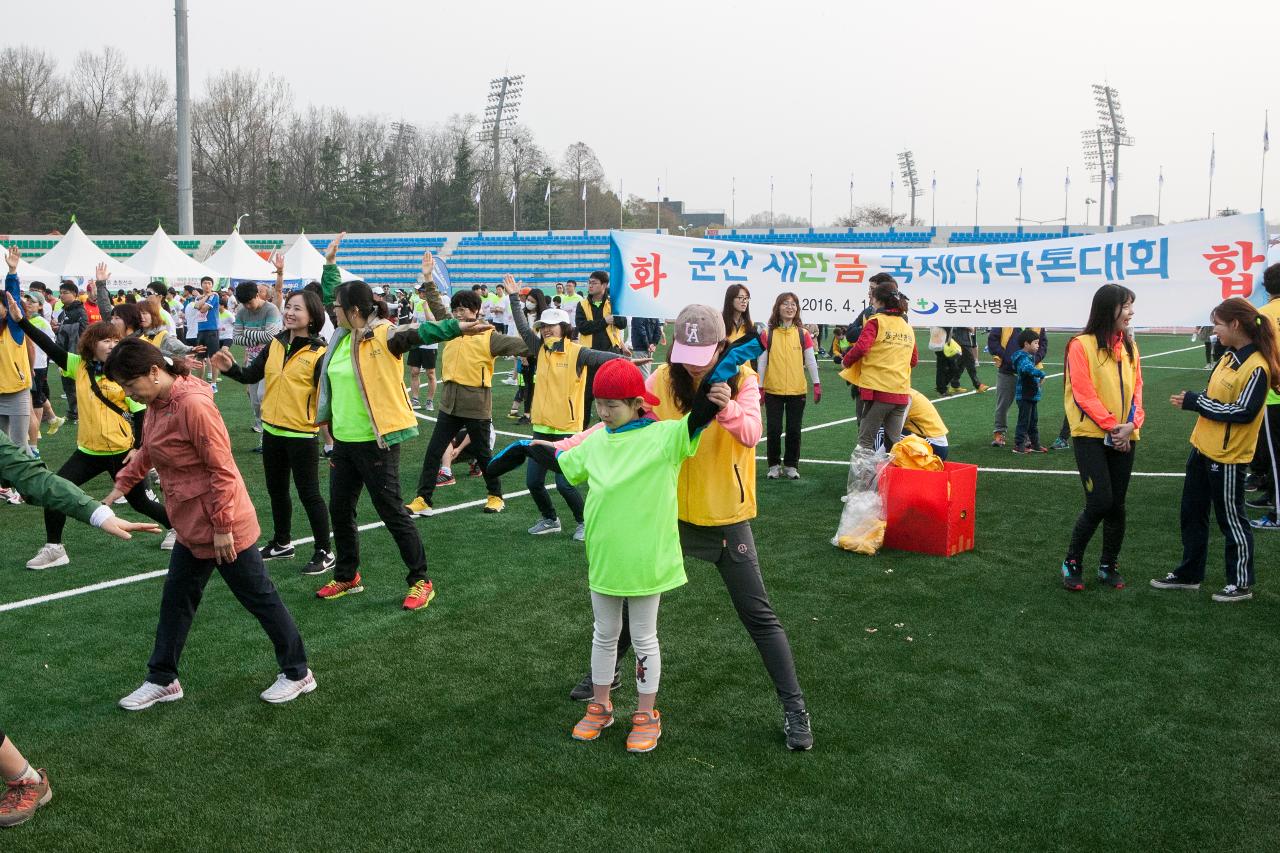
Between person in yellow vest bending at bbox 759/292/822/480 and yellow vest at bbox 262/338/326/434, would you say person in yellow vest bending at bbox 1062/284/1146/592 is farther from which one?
yellow vest at bbox 262/338/326/434

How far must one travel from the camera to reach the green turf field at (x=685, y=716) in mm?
4062

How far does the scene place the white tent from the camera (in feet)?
103

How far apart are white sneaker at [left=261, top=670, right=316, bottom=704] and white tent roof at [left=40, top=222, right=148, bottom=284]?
25065mm

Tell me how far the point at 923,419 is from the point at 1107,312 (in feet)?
9.85

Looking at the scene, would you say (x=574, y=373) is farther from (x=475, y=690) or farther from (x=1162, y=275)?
(x=1162, y=275)

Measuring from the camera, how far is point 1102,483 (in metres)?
6.62

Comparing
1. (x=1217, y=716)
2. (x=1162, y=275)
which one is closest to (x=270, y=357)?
(x=1217, y=716)

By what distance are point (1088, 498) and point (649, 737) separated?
140 inches

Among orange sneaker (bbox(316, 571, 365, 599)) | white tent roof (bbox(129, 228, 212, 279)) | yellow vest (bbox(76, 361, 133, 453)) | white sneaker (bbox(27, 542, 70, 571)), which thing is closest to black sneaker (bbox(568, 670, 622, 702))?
orange sneaker (bbox(316, 571, 365, 599))

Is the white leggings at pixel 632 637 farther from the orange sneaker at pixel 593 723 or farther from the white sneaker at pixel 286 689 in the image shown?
the white sneaker at pixel 286 689

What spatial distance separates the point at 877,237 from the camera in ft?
159

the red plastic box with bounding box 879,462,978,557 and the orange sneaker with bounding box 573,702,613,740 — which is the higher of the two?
the red plastic box with bounding box 879,462,978,557

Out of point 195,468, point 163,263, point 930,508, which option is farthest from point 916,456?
point 163,263

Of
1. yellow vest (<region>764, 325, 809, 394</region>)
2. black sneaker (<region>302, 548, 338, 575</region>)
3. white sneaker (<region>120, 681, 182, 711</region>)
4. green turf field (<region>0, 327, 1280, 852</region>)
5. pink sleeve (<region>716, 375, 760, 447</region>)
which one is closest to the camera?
green turf field (<region>0, 327, 1280, 852</region>)
